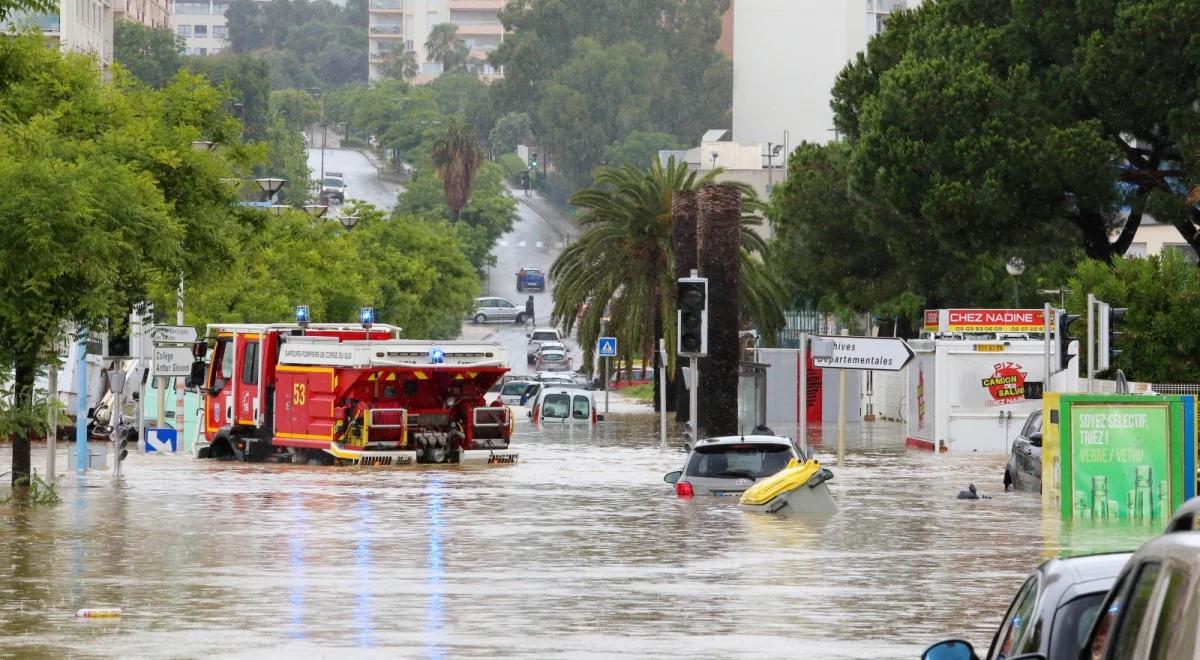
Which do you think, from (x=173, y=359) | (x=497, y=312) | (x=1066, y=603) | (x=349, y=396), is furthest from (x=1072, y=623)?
(x=497, y=312)

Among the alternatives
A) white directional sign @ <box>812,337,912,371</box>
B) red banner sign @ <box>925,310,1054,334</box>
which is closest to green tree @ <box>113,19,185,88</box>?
red banner sign @ <box>925,310,1054,334</box>

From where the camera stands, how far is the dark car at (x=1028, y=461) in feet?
107

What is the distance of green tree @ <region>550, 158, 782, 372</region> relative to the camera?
64.8 m

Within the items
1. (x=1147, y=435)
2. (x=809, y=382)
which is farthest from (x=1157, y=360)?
(x=809, y=382)

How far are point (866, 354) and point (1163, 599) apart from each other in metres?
32.0

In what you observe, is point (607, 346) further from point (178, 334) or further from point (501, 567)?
point (501, 567)

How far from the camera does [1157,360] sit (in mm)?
39406

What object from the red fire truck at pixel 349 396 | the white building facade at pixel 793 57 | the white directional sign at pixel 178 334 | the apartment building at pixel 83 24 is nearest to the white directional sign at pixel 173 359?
the white directional sign at pixel 178 334

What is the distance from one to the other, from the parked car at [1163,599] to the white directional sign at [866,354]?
1219 inches

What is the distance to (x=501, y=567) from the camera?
65.7 ft

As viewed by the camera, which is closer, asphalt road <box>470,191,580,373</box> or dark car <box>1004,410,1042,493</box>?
dark car <box>1004,410,1042,493</box>

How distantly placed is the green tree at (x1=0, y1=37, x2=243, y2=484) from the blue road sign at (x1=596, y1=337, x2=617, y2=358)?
31122 mm

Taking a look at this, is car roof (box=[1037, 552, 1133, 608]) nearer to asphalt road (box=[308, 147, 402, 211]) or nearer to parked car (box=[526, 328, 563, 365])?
parked car (box=[526, 328, 563, 365])

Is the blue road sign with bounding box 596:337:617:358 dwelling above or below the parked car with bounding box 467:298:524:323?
below
